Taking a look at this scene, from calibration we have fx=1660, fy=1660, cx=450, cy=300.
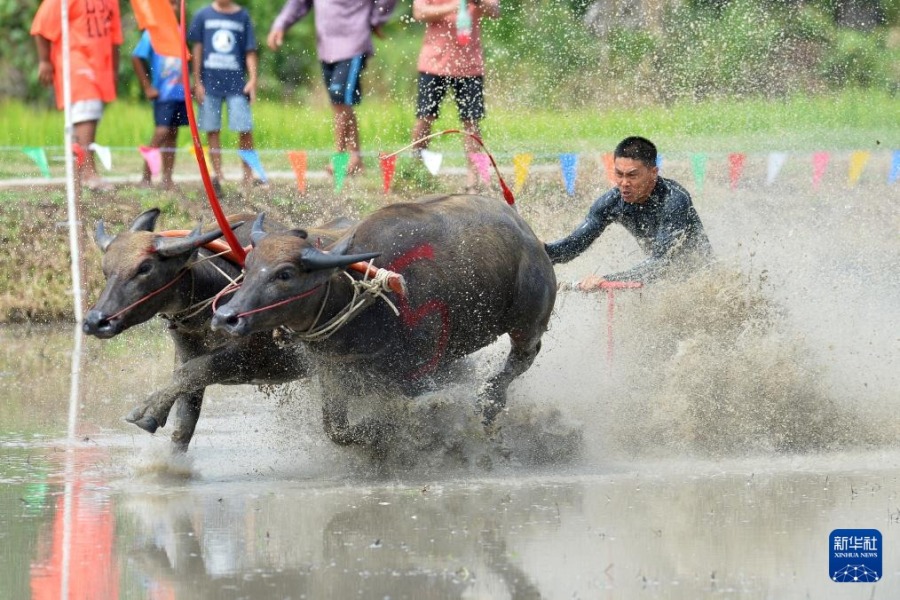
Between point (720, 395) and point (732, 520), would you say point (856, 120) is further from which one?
point (732, 520)

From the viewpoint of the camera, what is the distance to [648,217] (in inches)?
372

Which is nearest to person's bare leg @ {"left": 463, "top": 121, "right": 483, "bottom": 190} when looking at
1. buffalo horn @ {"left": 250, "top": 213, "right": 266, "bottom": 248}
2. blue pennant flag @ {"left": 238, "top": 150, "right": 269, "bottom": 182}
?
blue pennant flag @ {"left": 238, "top": 150, "right": 269, "bottom": 182}

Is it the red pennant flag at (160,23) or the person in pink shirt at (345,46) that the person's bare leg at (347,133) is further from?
the red pennant flag at (160,23)

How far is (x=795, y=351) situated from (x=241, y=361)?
10.2ft

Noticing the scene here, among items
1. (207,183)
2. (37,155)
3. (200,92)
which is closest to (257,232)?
(207,183)

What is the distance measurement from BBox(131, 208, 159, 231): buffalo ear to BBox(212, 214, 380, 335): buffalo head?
→ 80 centimetres

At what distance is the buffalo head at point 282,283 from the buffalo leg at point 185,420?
1064 mm

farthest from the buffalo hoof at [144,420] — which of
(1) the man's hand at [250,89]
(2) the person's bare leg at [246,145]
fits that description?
(1) the man's hand at [250,89]

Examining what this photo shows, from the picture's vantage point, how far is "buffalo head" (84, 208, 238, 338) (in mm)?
7434

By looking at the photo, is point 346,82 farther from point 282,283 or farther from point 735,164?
point 282,283

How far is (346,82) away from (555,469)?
274 inches

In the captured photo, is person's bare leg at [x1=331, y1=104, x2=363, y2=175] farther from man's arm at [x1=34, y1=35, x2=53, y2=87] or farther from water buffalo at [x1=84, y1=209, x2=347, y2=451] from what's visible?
water buffalo at [x1=84, y1=209, x2=347, y2=451]

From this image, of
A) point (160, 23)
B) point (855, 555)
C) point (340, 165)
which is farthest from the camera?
point (340, 165)

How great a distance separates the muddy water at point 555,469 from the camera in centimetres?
607
